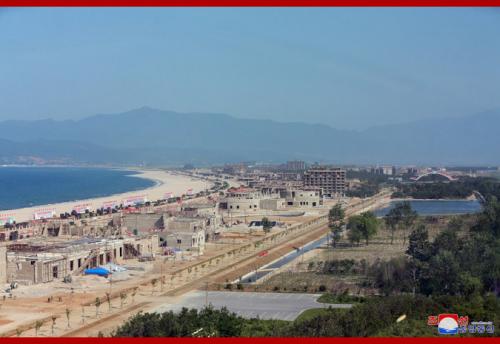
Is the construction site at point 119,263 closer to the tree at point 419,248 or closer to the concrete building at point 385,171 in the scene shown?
the tree at point 419,248

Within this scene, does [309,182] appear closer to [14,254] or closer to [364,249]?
[364,249]

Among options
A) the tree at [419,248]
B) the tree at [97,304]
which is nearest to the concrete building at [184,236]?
the tree at [419,248]

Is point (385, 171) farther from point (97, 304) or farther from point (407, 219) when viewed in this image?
point (97, 304)

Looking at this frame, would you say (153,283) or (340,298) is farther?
(153,283)

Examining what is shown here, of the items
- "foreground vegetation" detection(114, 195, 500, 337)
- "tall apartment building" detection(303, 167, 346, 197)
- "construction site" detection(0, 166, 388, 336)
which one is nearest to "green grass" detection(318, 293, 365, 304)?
"foreground vegetation" detection(114, 195, 500, 337)

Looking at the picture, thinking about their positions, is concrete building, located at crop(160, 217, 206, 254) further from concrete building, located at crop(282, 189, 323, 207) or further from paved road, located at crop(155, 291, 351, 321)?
concrete building, located at crop(282, 189, 323, 207)

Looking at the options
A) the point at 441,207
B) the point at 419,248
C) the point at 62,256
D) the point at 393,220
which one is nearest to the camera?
the point at 62,256

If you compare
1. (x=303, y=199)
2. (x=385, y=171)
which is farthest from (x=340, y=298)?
(x=385, y=171)
